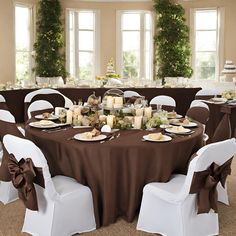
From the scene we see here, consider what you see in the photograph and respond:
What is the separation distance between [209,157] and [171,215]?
58cm

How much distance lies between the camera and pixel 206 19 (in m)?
11.2

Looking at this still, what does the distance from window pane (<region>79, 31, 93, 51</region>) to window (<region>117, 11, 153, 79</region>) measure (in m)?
0.75

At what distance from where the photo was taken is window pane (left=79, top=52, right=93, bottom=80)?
11.4 meters

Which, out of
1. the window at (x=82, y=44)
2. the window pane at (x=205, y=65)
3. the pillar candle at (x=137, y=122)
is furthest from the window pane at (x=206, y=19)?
the pillar candle at (x=137, y=122)

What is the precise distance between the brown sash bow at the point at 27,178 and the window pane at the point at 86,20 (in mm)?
8608

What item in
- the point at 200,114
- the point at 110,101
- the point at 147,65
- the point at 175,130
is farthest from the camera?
the point at 147,65

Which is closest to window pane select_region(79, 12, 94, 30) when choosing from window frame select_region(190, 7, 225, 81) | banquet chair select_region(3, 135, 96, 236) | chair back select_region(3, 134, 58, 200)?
window frame select_region(190, 7, 225, 81)

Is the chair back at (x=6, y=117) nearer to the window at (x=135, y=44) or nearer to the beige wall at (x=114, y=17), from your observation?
the beige wall at (x=114, y=17)

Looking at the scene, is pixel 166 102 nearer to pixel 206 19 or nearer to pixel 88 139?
pixel 88 139

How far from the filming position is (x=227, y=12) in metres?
10.9

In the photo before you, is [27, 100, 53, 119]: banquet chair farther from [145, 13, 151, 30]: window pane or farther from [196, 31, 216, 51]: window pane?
[196, 31, 216, 51]: window pane

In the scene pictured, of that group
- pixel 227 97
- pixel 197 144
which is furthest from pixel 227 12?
pixel 197 144

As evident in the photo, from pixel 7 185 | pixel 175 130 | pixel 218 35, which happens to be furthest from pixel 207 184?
pixel 218 35

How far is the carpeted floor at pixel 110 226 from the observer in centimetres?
330
